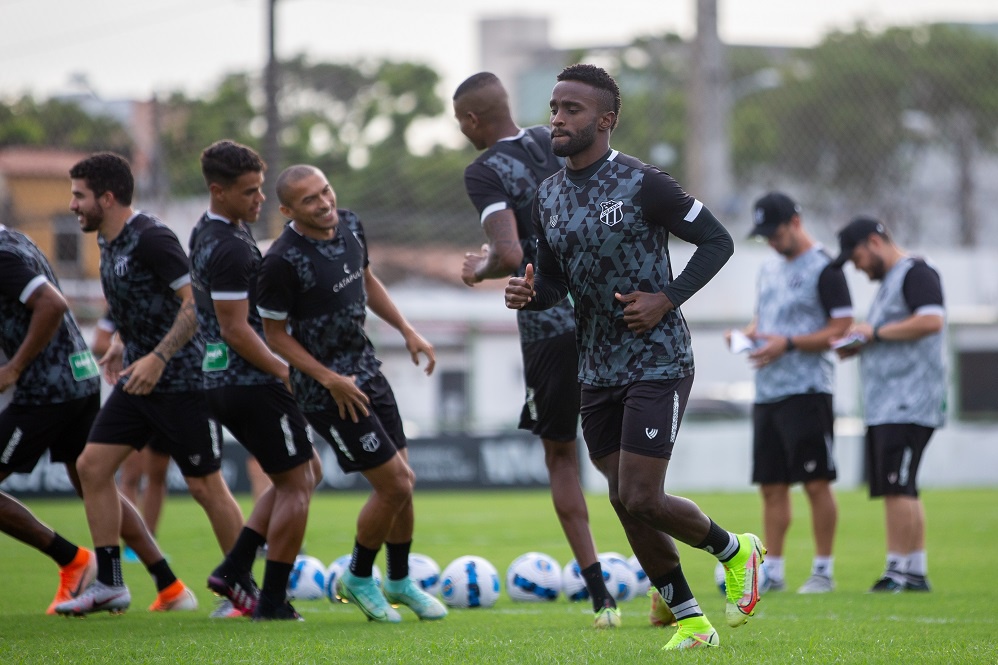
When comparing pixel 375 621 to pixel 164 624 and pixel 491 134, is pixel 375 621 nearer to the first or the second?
pixel 164 624

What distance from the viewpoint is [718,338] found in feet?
86.4

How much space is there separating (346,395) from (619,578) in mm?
2443

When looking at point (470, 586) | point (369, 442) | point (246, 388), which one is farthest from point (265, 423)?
point (470, 586)

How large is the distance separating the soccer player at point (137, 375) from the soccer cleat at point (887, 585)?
4.32 metres

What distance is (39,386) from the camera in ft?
Answer: 25.4

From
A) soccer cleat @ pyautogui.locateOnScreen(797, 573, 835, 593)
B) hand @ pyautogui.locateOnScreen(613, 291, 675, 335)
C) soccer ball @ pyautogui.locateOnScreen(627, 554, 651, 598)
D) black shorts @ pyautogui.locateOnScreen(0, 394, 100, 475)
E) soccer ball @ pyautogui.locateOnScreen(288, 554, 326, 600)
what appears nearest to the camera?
hand @ pyautogui.locateOnScreen(613, 291, 675, 335)

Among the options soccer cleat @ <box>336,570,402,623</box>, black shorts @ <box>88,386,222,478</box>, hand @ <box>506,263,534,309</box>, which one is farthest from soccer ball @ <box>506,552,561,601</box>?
hand @ <box>506,263,534,309</box>

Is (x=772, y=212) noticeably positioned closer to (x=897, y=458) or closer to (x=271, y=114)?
(x=897, y=458)

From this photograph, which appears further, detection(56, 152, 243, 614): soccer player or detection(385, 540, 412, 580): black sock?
detection(56, 152, 243, 614): soccer player

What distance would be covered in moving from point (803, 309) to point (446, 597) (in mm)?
3271

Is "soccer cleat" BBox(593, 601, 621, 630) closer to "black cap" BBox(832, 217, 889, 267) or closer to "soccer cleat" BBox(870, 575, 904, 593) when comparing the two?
"soccer cleat" BBox(870, 575, 904, 593)

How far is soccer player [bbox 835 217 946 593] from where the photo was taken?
8.92m

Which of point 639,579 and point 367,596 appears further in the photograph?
point 639,579

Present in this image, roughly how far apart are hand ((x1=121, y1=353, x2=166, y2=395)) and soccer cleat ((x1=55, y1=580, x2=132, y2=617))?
1114 mm
